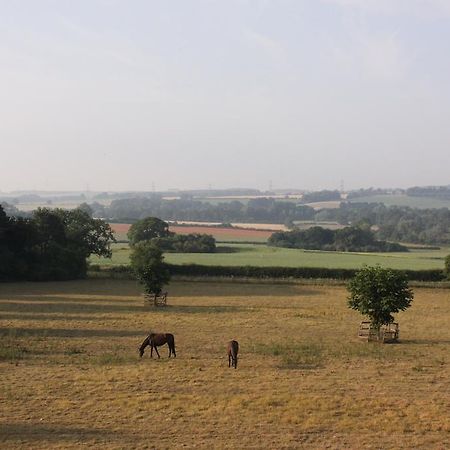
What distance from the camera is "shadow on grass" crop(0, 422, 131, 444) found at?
1520cm

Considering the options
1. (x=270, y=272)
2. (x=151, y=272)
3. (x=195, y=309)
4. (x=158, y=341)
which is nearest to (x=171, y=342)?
(x=158, y=341)

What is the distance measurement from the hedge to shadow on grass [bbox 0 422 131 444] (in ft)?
151

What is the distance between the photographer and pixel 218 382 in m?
21.0

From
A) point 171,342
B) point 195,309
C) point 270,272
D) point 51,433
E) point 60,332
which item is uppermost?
point 51,433

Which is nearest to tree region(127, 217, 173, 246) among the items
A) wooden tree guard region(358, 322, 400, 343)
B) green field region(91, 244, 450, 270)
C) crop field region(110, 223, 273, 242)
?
green field region(91, 244, 450, 270)

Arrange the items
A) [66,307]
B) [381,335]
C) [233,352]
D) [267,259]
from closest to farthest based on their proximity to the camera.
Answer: [233,352]
[381,335]
[66,307]
[267,259]

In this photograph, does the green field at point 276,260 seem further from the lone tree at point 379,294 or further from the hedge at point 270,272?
the lone tree at point 379,294

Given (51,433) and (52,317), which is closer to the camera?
(51,433)

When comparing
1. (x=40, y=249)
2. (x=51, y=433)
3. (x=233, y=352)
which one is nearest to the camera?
(x=51, y=433)

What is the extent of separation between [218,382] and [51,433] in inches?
274

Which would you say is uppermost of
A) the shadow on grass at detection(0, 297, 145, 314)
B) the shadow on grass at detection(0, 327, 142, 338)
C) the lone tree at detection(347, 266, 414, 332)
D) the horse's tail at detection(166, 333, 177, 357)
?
the lone tree at detection(347, 266, 414, 332)

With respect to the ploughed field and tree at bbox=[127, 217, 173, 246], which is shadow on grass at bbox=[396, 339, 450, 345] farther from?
tree at bbox=[127, 217, 173, 246]

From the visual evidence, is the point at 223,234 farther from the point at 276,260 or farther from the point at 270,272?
the point at 270,272

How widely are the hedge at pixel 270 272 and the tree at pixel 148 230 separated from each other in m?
32.7
